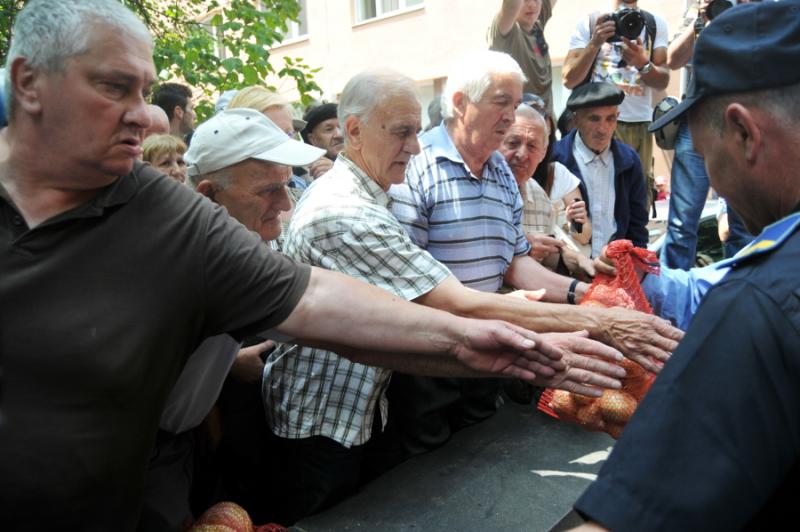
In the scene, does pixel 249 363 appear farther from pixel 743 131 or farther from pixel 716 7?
pixel 716 7

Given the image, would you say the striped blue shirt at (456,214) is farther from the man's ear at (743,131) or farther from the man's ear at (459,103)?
the man's ear at (743,131)

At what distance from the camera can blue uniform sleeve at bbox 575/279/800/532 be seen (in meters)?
1.08

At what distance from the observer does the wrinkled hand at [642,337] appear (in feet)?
7.95

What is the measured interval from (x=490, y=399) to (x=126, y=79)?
2.64 meters

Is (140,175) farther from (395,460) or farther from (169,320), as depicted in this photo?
(395,460)

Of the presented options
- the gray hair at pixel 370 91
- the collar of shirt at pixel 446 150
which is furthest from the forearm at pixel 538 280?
the gray hair at pixel 370 91

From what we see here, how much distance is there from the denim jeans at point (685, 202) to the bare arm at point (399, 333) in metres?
3.48

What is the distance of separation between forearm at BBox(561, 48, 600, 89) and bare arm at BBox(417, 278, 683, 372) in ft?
11.0

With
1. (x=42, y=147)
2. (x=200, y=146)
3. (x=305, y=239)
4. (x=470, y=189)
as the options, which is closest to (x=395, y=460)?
(x=305, y=239)

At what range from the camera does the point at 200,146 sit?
2797 mm

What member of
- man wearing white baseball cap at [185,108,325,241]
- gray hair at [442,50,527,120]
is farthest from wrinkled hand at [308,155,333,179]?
man wearing white baseball cap at [185,108,325,241]

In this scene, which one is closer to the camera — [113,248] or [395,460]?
[113,248]

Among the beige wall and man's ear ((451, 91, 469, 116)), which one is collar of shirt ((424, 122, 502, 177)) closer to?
man's ear ((451, 91, 469, 116))

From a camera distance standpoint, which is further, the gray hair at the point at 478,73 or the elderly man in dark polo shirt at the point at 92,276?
the gray hair at the point at 478,73
